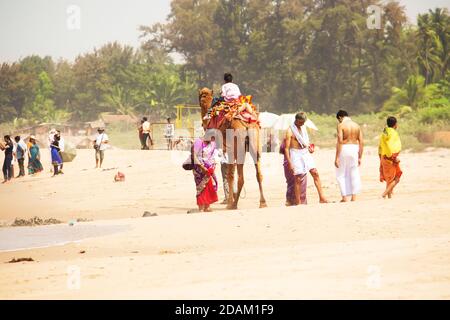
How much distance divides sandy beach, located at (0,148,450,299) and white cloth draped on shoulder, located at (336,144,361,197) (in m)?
1.88

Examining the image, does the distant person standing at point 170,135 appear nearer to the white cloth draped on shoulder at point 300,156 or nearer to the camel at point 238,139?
the camel at point 238,139

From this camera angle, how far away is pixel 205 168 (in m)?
15.5

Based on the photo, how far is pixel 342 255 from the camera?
9.03m

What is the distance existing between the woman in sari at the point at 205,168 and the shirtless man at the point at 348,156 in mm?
2017

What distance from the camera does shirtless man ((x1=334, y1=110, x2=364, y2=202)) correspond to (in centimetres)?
1554

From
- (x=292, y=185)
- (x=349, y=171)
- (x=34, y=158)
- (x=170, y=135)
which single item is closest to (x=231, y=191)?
(x=292, y=185)

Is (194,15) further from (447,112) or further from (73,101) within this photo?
(447,112)

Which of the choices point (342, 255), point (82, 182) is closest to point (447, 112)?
point (82, 182)

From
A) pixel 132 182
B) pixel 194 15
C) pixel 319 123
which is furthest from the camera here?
pixel 194 15

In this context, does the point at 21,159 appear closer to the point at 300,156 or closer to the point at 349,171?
the point at 300,156

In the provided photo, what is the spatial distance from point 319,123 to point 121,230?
4401cm

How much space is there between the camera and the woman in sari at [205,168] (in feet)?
51.1

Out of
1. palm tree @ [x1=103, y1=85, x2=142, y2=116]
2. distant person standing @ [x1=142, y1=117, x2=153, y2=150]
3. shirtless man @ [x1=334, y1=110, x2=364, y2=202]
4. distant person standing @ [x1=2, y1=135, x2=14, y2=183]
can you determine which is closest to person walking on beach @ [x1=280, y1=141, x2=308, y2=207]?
shirtless man @ [x1=334, y1=110, x2=364, y2=202]

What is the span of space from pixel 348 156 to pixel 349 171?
0.84ft
